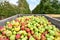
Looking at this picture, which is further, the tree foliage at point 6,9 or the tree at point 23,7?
the tree at point 23,7

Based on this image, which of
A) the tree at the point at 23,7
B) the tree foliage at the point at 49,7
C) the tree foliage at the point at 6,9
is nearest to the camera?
the tree foliage at the point at 6,9

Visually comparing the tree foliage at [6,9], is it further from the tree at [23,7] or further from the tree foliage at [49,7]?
the tree foliage at [49,7]

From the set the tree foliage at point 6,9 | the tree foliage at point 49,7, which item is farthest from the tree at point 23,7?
the tree foliage at point 49,7

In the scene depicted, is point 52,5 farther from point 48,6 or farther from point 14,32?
point 14,32

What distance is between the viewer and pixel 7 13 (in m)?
13.1

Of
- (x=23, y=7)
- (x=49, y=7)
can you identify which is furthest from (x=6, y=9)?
(x=49, y=7)

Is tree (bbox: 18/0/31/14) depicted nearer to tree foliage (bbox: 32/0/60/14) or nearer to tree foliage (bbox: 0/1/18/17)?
tree foliage (bbox: 0/1/18/17)

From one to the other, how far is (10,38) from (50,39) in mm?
449

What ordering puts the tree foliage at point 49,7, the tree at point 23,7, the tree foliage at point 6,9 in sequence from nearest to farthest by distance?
the tree foliage at point 6,9 → the tree foliage at point 49,7 → the tree at point 23,7

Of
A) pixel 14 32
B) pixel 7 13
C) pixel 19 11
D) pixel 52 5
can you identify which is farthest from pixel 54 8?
pixel 14 32

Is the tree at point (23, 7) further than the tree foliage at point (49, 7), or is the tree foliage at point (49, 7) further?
the tree at point (23, 7)

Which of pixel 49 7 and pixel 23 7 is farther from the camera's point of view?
pixel 23 7

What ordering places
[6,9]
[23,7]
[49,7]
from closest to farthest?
1. [6,9]
2. [49,7]
3. [23,7]

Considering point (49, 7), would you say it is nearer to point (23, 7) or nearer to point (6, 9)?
point (23, 7)
